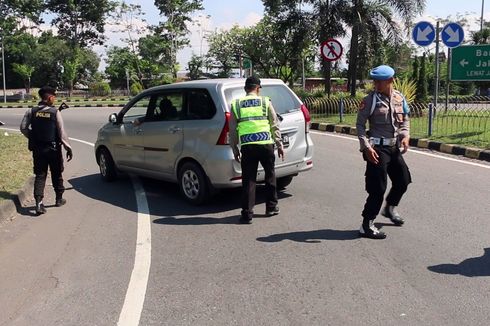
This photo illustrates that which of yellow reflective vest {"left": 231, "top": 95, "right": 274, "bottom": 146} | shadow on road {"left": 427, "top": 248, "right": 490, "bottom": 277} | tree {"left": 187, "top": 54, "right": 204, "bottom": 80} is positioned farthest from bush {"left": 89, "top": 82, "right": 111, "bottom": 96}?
shadow on road {"left": 427, "top": 248, "right": 490, "bottom": 277}

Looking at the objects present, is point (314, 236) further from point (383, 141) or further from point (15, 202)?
point (15, 202)

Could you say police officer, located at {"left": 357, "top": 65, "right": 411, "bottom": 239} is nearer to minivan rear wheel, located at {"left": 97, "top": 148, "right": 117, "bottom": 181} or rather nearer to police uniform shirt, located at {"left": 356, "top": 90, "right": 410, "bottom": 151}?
police uniform shirt, located at {"left": 356, "top": 90, "right": 410, "bottom": 151}

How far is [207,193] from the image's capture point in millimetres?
7414

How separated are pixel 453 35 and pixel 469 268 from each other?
11596mm

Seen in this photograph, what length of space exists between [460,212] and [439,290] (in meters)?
2.68

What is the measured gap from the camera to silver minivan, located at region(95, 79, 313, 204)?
23.5 feet

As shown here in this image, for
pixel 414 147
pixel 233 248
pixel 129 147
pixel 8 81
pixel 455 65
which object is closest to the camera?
pixel 233 248

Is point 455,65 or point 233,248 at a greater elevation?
point 455,65

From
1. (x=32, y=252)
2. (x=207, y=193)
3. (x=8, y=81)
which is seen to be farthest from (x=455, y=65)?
(x=8, y=81)

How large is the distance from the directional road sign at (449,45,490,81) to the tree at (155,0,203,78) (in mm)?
44533

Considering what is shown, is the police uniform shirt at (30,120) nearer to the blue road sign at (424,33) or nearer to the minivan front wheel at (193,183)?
the minivan front wheel at (193,183)

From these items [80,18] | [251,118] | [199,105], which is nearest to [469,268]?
[251,118]

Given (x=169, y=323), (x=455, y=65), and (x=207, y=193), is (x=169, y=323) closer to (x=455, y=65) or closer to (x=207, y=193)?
(x=207, y=193)

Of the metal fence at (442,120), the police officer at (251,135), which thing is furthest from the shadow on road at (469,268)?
the metal fence at (442,120)
